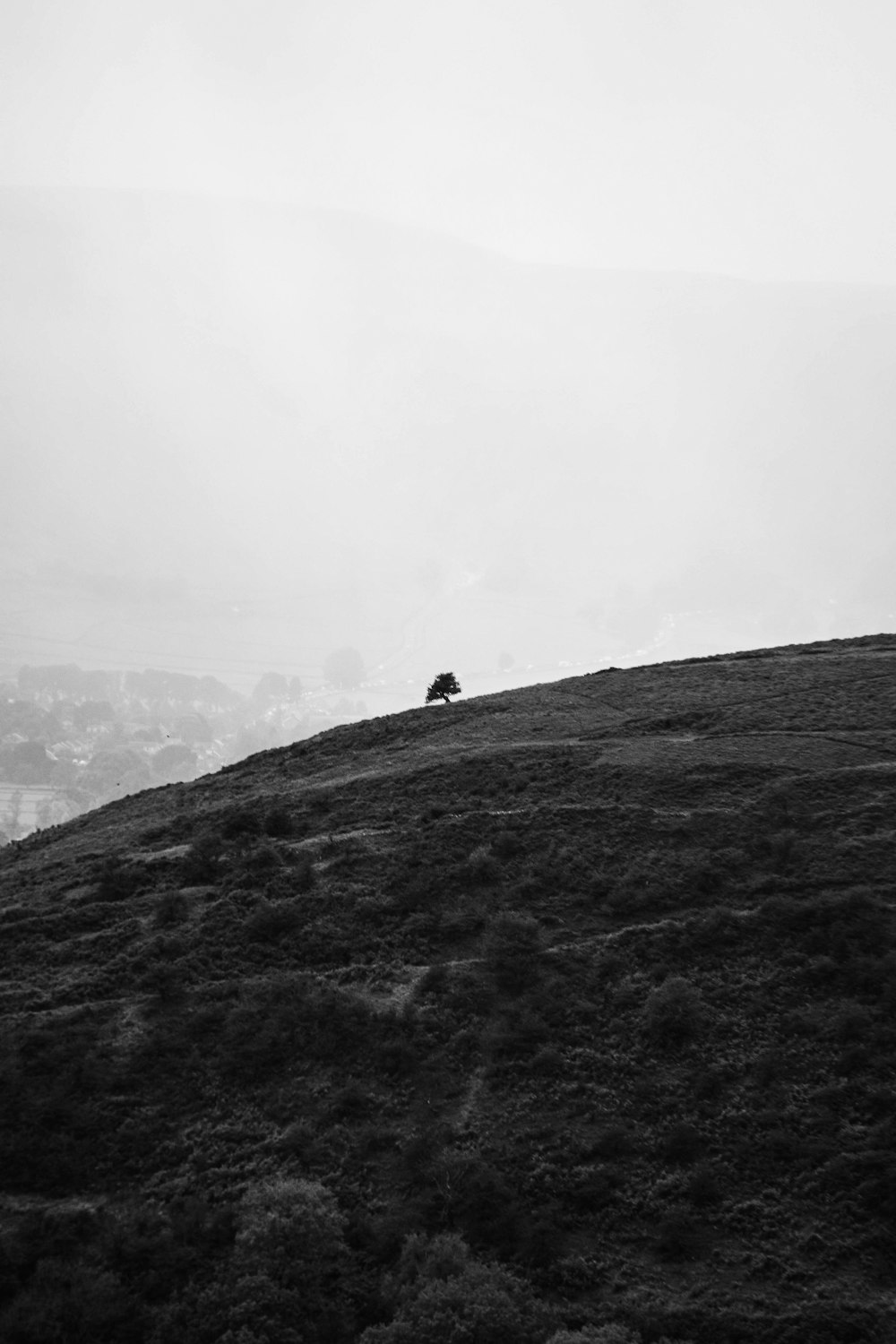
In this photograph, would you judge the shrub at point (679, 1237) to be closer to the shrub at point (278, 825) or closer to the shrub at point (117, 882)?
the shrub at point (278, 825)

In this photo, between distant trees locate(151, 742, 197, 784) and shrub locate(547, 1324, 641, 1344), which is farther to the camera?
distant trees locate(151, 742, 197, 784)

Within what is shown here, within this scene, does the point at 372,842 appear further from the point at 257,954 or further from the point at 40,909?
the point at 40,909

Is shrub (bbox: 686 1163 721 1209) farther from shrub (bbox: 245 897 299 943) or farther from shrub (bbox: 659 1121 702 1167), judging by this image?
shrub (bbox: 245 897 299 943)

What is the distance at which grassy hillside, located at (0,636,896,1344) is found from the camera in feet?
37.7

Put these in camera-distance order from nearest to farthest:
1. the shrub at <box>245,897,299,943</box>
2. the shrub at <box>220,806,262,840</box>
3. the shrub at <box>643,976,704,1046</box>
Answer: the shrub at <box>643,976,704,1046</box> → the shrub at <box>245,897,299,943</box> → the shrub at <box>220,806,262,840</box>

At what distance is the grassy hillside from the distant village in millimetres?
57507

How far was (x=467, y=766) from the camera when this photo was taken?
26812 millimetres

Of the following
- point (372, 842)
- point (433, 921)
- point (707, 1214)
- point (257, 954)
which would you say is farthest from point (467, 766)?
point (707, 1214)

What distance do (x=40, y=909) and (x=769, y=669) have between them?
2867 cm

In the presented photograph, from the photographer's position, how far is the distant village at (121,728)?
9550cm

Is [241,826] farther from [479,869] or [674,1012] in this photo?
[674,1012]

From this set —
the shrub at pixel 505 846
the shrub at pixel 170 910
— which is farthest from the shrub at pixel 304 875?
the shrub at pixel 505 846

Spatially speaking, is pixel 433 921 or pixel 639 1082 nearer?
pixel 639 1082

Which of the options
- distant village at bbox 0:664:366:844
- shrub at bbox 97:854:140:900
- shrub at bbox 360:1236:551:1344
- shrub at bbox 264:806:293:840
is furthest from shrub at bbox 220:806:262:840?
distant village at bbox 0:664:366:844
